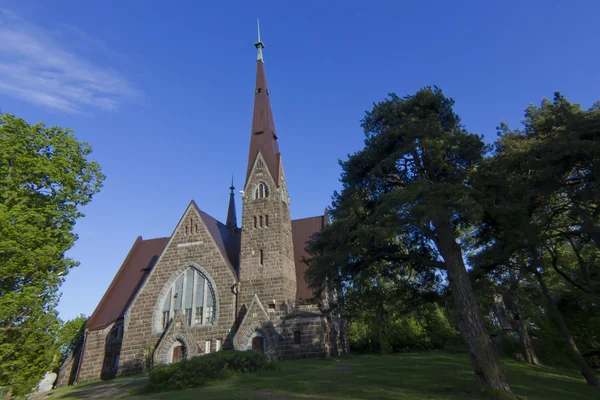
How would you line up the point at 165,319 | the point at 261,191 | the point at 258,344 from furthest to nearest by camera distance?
the point at 261,191, the point at 165,319, the point at 258,344

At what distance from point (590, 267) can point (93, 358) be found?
32.8 metres

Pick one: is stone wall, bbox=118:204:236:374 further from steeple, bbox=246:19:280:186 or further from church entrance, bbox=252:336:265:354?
steeple, bbox=246:19:280:186

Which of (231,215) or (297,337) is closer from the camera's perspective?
(297,337)

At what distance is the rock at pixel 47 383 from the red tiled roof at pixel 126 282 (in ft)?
11.9

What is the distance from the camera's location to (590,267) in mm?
22266

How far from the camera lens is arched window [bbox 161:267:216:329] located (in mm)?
25500

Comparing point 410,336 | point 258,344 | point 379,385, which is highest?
point 410,336

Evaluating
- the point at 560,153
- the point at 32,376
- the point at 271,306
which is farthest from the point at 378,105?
the point at 32,376

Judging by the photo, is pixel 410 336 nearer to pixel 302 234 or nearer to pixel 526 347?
pixel 526 347

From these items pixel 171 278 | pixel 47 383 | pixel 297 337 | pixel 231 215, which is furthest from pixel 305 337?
pixel 231 215

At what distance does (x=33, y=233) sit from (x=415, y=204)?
13.9 m

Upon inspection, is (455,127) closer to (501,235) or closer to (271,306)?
(501,235)

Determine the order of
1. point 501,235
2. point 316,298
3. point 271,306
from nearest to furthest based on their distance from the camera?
1. point 501,235
2. point 316,298
3. point 271,306

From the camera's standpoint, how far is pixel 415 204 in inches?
471
